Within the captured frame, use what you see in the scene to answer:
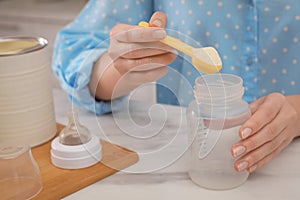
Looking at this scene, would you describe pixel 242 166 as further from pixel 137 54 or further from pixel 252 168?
pixel 137 54

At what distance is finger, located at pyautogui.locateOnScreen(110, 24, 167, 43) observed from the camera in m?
0.74

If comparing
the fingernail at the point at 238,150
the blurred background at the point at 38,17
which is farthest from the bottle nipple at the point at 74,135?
the blurred background at the point at 38,17

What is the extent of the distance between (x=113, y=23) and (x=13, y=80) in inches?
18.5

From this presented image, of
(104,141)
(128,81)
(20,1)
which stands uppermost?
(128,81)

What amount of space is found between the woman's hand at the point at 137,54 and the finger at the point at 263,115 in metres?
0.16

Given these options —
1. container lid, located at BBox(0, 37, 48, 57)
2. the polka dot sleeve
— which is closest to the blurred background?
the polka dot sleeve

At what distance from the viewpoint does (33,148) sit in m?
0.93

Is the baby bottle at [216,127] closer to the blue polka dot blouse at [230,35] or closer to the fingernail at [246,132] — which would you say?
the fingernail at [246,132]

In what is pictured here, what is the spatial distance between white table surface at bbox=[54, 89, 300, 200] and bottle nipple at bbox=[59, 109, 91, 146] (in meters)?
0.06

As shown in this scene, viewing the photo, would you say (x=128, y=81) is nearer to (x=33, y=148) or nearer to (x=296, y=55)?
(x=33, y=148)

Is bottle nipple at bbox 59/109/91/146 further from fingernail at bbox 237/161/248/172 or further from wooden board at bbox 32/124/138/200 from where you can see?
fingernail at bbox 237/161/248/172

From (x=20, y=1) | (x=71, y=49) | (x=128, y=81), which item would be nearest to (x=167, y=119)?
(x=128, y=81)

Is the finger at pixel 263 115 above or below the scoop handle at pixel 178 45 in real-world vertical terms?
below

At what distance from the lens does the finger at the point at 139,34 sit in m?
0.74
